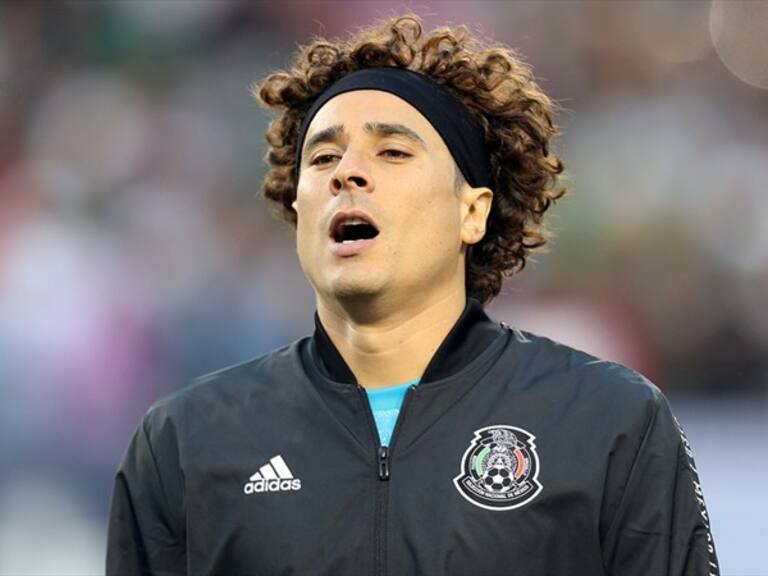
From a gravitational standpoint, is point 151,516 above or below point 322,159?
below

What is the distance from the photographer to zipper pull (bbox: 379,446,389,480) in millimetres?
2309

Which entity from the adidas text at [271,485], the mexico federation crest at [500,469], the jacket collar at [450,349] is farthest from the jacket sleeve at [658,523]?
the adidas text at [271,485]

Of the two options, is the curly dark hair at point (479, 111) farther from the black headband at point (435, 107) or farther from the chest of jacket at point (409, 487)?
the chest of jacket at point (409, 487)

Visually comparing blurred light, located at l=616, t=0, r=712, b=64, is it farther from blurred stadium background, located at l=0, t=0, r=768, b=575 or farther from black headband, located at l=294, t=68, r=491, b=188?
black headband, located at l=294, t=68, r=491, b=188

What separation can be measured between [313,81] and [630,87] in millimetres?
3384

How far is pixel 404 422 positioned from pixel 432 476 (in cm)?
12

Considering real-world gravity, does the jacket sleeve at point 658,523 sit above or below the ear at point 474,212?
below

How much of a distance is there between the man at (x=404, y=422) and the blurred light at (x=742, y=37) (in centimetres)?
333

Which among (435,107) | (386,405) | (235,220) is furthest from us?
(235,220)

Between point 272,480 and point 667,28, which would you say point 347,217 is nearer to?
point 272,480

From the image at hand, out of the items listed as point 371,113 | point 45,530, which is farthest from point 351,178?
point 45,530

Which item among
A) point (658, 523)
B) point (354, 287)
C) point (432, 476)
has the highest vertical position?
point (354, 287)

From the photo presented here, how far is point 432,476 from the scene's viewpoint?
7.59 ft

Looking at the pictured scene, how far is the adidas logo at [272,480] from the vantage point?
2359 millimetres
